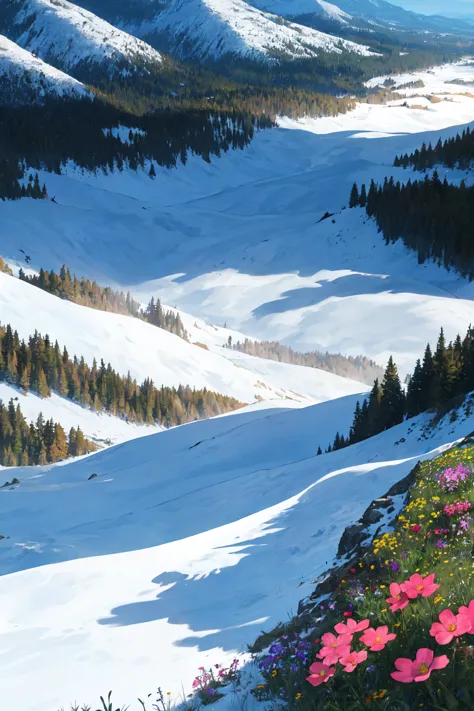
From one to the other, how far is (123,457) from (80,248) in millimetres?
94803

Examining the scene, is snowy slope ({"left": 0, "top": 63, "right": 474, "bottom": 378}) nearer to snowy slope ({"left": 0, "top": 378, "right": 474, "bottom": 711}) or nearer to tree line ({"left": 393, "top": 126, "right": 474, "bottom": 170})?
tree line ({"left": 393, "top": 126, "right": 474, "bottom": 170})

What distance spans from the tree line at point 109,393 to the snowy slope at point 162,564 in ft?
127

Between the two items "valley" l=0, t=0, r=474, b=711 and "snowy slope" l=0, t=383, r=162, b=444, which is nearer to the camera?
"valley" l=0, t=0, r=474, b=711

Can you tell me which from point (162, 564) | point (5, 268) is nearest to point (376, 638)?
point (162, 564)

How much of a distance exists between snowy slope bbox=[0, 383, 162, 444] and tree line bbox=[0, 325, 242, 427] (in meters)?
1.03

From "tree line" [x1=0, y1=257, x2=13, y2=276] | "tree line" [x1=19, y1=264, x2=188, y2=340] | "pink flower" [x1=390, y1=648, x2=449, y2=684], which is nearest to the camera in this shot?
A: "pink flower" [x1=390, y1=648, x2=449, y2=684]

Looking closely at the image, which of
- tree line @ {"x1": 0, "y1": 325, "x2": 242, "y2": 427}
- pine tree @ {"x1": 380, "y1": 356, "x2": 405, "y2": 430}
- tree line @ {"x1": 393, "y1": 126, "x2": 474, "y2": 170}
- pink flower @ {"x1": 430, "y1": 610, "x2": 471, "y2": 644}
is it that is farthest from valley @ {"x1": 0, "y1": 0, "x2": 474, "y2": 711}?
tree line @ {"x1": 393, "y1": 126, "x2": 474, "y2": 170}

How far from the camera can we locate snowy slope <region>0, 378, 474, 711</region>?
8.25 meters

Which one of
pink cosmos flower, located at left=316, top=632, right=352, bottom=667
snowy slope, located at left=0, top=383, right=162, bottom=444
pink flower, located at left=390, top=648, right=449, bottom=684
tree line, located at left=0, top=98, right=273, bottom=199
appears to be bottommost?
snowy slope, located at left=0, top=383, right=162, bottom=444

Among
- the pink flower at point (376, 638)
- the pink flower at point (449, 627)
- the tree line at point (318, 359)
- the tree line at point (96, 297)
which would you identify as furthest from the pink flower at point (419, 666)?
the tree line at point (96, 297)

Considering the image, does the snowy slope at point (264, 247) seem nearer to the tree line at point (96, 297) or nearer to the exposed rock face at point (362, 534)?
the tree line at point (96, 297)

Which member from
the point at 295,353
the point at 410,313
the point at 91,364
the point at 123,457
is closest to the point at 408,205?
the point at 410,313

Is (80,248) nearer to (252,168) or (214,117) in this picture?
(252,168)

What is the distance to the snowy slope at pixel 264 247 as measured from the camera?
87.6 metres
